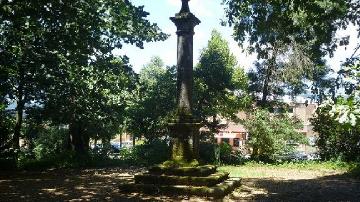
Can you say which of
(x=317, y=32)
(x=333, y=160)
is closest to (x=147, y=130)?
(x=333, y=160)

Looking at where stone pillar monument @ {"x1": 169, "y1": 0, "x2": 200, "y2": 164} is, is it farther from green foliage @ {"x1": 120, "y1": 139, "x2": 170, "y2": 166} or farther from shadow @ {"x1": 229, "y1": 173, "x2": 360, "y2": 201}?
green foliage @ {"x1": 120, "y1": 139, "x2": 170, "y2": 166}

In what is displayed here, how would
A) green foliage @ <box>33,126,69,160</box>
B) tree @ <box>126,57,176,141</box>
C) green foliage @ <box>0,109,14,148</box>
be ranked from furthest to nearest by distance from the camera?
green foliage @ <box>33,126,69,160</box>, tree @ <box>126,57,176,141</box>, green foliage @ <box>0,109,14,148</box>

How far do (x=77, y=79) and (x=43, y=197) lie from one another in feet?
28.9

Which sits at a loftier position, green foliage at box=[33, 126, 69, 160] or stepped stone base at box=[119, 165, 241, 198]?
green foliage at box=[33, 126, 69, 160]

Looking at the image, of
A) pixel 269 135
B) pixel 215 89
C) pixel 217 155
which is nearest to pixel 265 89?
pixel 215 89

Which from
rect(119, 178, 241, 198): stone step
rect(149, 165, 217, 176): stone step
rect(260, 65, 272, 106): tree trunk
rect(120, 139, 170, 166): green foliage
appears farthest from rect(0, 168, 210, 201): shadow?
rect(260, 65, 272, 106): tree trunk

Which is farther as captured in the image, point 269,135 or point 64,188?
point 269,135

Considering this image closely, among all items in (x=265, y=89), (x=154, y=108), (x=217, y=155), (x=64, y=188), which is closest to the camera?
(x=64, y=188)

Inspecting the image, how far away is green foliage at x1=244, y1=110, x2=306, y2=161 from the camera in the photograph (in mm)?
24906

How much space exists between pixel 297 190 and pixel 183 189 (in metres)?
4.00

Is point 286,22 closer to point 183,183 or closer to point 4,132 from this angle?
point 183,183

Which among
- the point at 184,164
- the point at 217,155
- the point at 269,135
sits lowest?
the point at 217,155

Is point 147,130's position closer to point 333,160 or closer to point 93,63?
point 333,160

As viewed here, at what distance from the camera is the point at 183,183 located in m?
11.8
